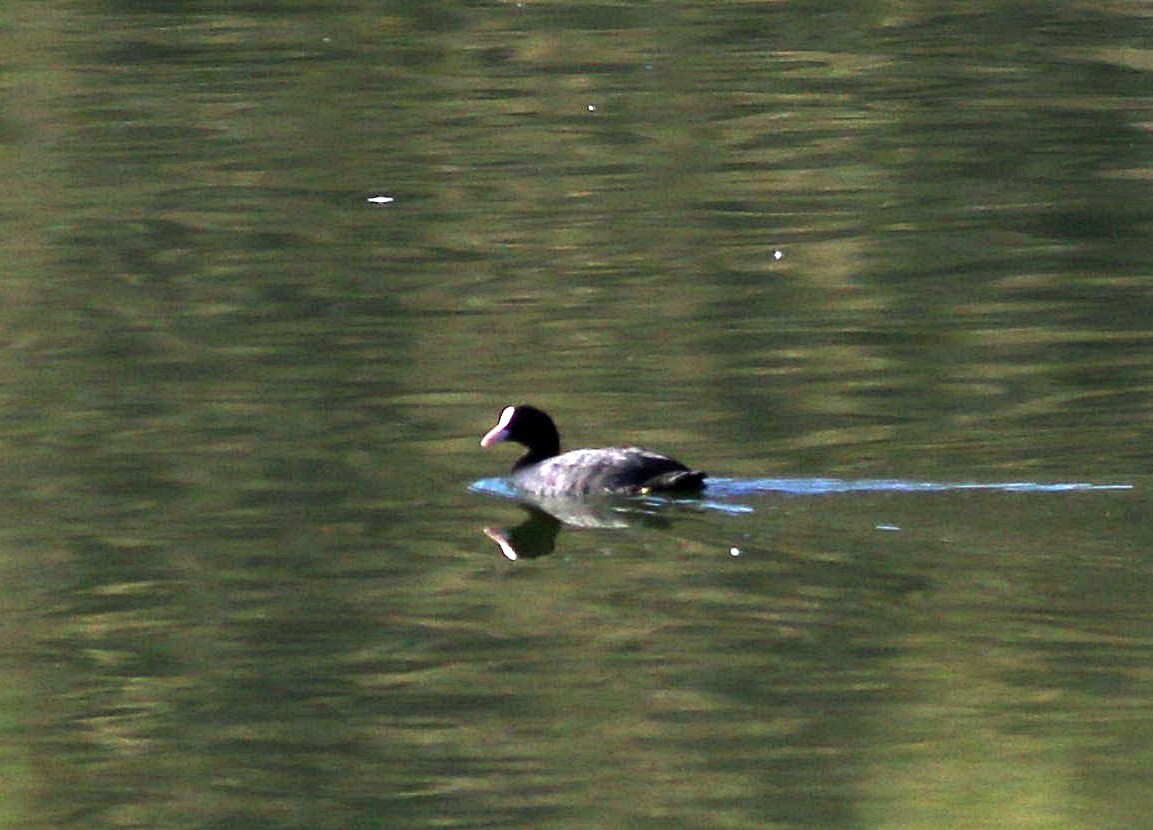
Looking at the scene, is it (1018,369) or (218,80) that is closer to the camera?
(1018,369)

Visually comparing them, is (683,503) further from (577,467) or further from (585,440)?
(585,440)

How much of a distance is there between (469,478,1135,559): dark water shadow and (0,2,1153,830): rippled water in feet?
0.15

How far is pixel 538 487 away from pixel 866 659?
288cm

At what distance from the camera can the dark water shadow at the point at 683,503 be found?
11367mm

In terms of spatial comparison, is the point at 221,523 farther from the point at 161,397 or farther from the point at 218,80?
the point at 218,80

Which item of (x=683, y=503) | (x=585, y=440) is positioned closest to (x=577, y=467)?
(x=683, y=503)

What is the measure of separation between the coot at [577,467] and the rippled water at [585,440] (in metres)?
0.13

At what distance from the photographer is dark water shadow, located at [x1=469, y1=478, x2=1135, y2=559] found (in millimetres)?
11367

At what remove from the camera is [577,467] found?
12.0 m

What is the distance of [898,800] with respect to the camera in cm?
830

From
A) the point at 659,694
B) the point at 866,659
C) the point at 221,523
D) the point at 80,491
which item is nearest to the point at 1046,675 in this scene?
the point at 866,659

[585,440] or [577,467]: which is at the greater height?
[577,467]

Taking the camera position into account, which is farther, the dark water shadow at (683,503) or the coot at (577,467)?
the coot at (577,467)

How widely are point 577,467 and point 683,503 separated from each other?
634 millimetres
